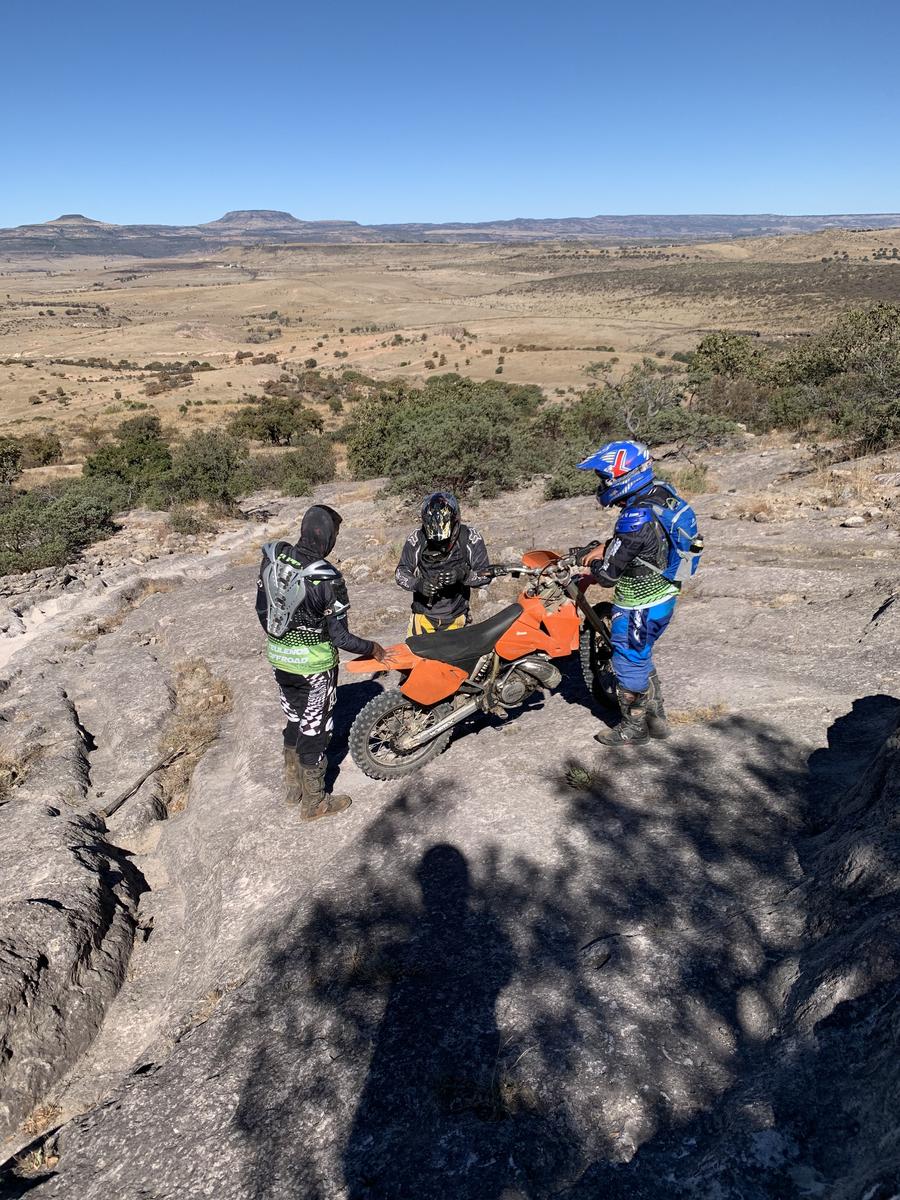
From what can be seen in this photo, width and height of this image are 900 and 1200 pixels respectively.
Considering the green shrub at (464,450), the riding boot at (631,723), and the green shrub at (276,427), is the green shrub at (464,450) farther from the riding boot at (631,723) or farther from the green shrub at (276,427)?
the green shrub at (276,427)

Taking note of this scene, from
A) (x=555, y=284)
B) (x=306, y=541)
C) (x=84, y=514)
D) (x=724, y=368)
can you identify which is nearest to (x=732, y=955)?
(x=306, y=541)

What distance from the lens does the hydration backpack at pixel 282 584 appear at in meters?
4.64

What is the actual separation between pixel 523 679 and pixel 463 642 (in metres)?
0.71

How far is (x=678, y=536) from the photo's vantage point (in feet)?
16.2

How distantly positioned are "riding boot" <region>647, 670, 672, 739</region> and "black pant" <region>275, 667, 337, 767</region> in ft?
7.84

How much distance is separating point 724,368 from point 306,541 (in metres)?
28.2

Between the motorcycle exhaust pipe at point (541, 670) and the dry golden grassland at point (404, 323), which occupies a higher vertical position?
the dry golden grassland at point (404, 323)

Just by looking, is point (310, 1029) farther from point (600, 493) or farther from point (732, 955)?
point (600, 493)

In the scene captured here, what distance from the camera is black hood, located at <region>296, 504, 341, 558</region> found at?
15.0ft

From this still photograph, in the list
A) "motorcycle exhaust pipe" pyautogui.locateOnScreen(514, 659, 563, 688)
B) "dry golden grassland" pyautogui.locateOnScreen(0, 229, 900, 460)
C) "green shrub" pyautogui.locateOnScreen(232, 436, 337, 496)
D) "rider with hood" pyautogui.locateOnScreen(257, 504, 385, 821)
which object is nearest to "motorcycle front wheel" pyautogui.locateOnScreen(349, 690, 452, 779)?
"rider with hood" pyautogui.locateOnScreen(257, 504, 385, 821)

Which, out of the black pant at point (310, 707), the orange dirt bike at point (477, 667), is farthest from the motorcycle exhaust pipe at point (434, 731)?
the black pant at point (310, 707)

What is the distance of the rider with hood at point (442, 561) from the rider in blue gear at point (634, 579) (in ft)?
3.21

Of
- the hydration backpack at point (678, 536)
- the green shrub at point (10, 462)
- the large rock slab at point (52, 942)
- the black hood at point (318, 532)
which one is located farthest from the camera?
the green shrub at point (10, 462)

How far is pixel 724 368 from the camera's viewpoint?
28.5m
